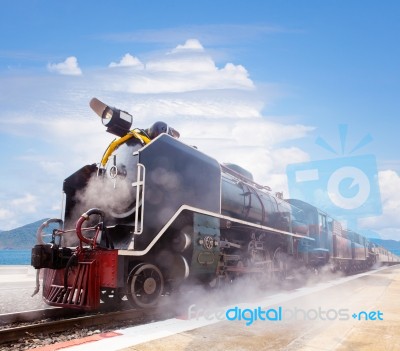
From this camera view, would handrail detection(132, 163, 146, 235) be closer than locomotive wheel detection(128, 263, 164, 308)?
Yes

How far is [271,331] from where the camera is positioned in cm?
511

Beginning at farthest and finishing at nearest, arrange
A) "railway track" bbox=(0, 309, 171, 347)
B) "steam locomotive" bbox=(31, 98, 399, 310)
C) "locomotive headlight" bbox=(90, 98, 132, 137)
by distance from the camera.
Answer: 1. "locomotive headlight" bbox=(90, 98, 132, 137)
2. "steam locomotive" bbox=(31, 98, 399, 310)
3. "railway track" bbox=(0, 309, 171, 347)

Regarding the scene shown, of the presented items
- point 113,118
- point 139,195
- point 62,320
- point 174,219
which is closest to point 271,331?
point 174,219

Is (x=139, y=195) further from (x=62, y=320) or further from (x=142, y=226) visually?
(x=62, y=320)

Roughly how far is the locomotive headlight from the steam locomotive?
0.06ft

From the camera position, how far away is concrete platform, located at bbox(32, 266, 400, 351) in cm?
432

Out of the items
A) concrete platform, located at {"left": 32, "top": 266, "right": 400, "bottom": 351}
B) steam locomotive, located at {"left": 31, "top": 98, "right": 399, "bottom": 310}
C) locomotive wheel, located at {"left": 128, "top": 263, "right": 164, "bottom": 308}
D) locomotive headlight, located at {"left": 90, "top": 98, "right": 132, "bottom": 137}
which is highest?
locomotive headlight, located at {"left": 90, "top": 98, "right": 132, "bottom": 137}

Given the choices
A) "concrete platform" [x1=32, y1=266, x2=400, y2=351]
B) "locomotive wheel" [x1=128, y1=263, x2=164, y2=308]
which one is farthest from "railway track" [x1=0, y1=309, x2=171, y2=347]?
"concrete platform" [x1=32, y1=266, x2=400, y2=351]

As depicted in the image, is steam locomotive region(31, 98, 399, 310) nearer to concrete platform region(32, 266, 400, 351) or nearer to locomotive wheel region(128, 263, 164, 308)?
locomotive wheel region(128, 263, 164, 308)

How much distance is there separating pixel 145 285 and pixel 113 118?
9.78 feet

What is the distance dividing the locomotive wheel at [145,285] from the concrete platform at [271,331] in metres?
0.62

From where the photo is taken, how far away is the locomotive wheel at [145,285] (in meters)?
5.92

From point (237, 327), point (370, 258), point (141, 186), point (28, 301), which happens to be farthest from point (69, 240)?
point (370, 258)

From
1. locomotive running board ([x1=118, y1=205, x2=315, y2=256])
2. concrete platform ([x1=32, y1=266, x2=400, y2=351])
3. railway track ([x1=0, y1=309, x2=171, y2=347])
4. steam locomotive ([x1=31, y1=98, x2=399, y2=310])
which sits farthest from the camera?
steam locomotive ([x1=31, y1=98, x2=399, y2=310])
